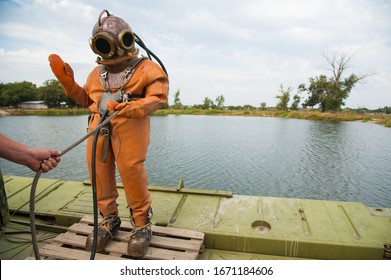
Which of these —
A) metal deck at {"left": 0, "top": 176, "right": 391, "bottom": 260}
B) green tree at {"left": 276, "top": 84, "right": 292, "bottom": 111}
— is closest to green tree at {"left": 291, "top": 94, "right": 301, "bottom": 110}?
green tree at {"left": 276, "top": 84, "right": 292, "bottom": 111}

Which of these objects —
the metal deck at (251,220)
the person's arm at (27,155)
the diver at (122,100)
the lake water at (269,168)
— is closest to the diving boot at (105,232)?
the diver at (122,100)

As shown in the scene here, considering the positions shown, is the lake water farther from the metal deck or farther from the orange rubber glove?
the orange rubber glove

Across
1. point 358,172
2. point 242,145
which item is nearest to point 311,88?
point 242,145

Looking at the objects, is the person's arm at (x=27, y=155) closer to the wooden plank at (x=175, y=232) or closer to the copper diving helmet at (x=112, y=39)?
the copper diving helmet at (x=112, y=39)

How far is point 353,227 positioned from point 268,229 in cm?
94

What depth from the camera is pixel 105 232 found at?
246 centimetres

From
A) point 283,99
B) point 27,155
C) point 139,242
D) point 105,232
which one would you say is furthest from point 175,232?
point 283,99

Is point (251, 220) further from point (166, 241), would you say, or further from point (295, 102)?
point (295, 102)

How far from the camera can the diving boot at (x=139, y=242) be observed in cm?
228

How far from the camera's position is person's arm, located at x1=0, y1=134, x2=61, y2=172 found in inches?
60.7

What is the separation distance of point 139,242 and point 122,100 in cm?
130

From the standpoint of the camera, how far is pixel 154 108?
2.17 meters

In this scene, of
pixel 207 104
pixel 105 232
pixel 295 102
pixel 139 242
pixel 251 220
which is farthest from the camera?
pixel 207 104
